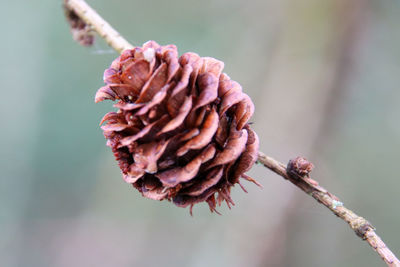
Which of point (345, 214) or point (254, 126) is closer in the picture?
point (345, 214)

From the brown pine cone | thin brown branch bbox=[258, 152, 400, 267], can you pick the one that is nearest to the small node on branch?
the brown pine cone

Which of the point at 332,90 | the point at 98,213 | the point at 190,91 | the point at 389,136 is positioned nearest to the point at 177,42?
the point at 332,90

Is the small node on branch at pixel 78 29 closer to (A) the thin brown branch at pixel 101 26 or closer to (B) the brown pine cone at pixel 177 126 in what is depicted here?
(A) the thin brown branch at pixel 101 26

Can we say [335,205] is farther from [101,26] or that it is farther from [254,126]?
[254,126]

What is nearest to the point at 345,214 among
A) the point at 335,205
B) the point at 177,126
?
the point at 335,205

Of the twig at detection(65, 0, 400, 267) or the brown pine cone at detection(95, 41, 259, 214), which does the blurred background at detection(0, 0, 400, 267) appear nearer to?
the twig at detection(65, 0, 400, 267)

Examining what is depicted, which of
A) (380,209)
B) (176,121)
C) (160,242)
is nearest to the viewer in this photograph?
(176,121)

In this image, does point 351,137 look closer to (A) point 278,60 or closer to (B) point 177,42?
(A) point 278,60
